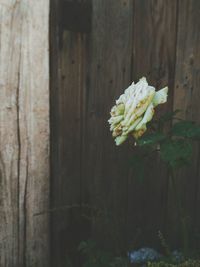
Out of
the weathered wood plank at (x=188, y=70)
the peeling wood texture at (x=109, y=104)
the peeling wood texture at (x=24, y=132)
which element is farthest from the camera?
the weathered wood plank at (x=188, y=70)

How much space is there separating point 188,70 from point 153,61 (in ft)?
0.58

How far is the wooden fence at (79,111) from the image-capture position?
8.06ft

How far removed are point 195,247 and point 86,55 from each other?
1078 millimetres

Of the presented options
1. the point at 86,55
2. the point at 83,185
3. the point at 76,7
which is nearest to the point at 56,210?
the point at 83,185

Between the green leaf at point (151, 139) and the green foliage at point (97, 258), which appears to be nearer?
the green leaf at point (151, 139)

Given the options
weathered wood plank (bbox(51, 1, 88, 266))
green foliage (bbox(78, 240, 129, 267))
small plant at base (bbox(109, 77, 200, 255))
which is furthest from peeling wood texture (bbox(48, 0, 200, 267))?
small plant at base (bbox(109, 77, 200, 255))

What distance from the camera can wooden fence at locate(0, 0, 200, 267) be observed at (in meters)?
2.46

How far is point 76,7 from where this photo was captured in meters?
2.47

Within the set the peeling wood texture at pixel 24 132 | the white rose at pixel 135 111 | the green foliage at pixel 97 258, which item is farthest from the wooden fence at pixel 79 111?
the white rose at pixel 135 111

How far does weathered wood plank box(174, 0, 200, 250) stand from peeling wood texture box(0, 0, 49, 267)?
0.62 m

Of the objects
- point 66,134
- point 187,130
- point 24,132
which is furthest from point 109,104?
point 187,130

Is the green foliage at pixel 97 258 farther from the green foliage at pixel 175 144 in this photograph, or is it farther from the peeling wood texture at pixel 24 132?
the green foliage at pixel 175 144

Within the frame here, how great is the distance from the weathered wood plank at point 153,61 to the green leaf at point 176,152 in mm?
659

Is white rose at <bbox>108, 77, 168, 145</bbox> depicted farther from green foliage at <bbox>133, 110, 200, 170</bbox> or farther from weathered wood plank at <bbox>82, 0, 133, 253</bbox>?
weathered wood plank at <bbox>82, 0, 133, 253</bbox>
